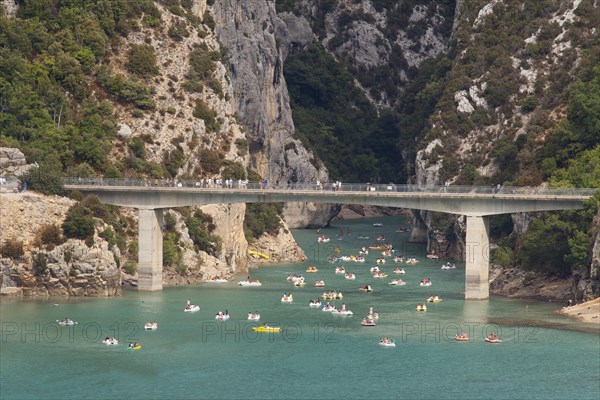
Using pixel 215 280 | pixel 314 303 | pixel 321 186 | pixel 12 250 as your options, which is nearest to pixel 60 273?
pixel 12 250

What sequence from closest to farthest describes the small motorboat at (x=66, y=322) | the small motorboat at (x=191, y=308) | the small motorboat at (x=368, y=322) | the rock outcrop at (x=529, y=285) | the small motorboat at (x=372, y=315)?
the small motorboat at (x=66, y=322) → the small motorboat at (x=368, y=322) → the small motorboat at (x=372, y=315) → the small motorboat at (x=191, y=308) → the rock outcrop at (x=529, y=285)

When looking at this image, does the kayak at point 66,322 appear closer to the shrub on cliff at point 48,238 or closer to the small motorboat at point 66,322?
the small motorboat at point 66,322

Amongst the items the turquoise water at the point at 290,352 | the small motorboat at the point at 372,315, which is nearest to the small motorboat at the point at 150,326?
the turquoise water at the point at 290,352

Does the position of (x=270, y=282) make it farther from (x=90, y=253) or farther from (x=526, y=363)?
(x=526, y=363)

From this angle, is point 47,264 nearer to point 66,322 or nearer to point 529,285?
point 66,322

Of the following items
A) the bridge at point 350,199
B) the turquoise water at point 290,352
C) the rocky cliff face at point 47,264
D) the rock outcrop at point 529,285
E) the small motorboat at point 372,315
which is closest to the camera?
the turquoise water at point 290,352

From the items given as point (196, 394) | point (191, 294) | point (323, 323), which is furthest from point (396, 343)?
point (191, 294)

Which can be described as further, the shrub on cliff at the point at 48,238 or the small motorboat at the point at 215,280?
the small motorboat at the point at 215,280

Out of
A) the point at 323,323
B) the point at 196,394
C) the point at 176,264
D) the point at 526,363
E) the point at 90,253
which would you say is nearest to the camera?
the point at 196,394
